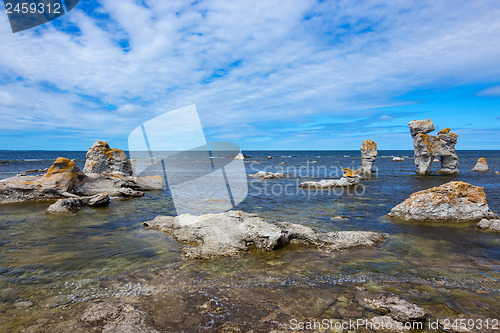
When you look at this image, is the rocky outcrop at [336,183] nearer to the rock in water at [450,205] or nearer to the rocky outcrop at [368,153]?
the rock in water at [450,205]

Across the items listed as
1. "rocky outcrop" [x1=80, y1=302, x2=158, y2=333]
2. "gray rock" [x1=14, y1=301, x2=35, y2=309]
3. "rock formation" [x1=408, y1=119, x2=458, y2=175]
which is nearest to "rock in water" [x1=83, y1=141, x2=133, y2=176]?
"gray rock" [x1=14, y1=301, x2=35, y2=309]

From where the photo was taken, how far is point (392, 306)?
4484 mm

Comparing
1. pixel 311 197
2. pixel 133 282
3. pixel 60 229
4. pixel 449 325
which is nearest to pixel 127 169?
pixel 60 229

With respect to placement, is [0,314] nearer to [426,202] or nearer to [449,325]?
[449,325]

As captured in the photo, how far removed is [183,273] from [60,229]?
7.01 metres

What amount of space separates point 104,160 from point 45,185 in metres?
8.66

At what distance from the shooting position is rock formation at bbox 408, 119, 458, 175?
34.3 metres

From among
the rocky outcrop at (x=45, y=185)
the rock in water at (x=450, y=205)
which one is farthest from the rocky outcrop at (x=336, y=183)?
the rocky outcrop at (x=45, y=185)

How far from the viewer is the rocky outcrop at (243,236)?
7.54m

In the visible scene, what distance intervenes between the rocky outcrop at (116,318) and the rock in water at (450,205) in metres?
11.9

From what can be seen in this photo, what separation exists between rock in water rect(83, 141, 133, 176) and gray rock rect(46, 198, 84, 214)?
1057 cm

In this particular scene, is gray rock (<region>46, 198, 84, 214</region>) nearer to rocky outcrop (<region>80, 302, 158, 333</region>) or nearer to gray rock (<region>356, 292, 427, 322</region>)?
rocky outcrop (<region>80, 302, 158, 333</region>)

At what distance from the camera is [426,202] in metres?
11.7

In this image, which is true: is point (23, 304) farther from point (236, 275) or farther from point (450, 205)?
point (450, 205)
